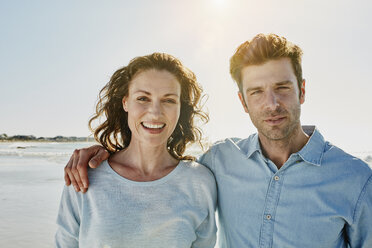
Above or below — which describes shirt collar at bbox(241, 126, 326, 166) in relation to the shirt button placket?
above

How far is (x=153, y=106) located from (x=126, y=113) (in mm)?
738

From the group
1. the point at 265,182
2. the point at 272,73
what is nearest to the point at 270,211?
the point at 265,182

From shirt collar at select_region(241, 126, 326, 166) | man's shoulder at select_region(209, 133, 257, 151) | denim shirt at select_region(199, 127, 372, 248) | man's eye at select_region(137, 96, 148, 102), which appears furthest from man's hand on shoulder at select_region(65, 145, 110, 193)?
shirt collar at select_region(241, 126, 326, 166)

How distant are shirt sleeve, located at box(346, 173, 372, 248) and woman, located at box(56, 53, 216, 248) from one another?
1.11m

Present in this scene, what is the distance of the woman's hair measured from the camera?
281 centimetres

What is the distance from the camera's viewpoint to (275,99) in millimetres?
2582

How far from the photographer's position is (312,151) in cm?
245

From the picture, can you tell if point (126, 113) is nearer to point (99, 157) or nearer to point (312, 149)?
point (99, 157)

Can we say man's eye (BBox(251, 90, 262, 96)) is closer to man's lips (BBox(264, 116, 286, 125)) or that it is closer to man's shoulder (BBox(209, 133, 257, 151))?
man's lips (BBox(264, 116, 286, 125))

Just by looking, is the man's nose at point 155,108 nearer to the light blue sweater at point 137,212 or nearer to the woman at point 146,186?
the woman at point 146,186

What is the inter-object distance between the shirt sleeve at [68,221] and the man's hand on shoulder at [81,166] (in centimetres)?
9

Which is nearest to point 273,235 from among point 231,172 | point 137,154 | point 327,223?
point 327,223

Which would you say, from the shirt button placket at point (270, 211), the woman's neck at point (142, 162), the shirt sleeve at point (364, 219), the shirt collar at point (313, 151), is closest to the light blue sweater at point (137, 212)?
the woman's neck at point (142, 162)

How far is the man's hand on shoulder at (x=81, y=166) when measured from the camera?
2.50 metres
